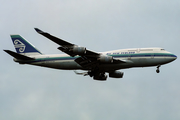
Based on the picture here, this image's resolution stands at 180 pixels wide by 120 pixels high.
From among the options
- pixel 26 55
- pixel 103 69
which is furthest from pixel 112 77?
pixel 26 55

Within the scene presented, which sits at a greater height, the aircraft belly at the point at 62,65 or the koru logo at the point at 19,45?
the koru logo at the point at 19,45

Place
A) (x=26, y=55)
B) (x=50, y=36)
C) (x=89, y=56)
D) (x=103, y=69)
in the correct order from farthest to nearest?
(x=26, y=55) < (x=103, y=69) < (x=89, y=56) < (x=50, y=36)

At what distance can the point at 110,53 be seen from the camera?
207ft

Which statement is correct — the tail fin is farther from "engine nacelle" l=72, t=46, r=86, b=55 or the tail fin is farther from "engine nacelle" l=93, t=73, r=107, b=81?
"engine nacelle" l=72, t=46, r=86, b=55

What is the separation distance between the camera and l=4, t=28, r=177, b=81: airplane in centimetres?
5794

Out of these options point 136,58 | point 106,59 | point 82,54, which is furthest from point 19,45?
point 136,58

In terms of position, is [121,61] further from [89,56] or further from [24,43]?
[24,43]

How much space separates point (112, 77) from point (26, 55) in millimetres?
19499

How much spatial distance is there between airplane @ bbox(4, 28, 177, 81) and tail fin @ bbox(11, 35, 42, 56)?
0.80m

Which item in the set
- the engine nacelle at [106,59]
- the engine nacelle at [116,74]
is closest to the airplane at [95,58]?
the engine nacelle at [106,59]

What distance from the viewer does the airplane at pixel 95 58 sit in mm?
57938

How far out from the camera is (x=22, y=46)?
69.8m

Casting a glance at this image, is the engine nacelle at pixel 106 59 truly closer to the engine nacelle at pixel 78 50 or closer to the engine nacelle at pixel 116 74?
the engine nacelle at pixel 78 50

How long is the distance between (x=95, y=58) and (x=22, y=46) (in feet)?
61.0
